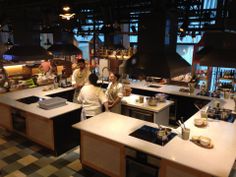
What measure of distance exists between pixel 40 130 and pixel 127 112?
189cm

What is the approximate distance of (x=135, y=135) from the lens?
3.11 metres

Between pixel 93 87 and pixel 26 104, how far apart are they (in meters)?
1.47

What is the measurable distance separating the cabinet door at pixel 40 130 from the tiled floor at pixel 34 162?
249 mm

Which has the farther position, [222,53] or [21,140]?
[21,140]

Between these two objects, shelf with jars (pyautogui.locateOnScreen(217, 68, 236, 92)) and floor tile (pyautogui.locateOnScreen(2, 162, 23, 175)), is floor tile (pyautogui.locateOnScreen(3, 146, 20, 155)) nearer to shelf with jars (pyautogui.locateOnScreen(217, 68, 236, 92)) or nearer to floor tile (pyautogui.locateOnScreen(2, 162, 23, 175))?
floor tile (pyautogui.locateOnScreen(2, 162, 23, 175))

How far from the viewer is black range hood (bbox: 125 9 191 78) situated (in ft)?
7.25

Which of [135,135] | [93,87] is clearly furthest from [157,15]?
[93,87]

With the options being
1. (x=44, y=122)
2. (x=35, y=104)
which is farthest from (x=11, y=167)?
(x=35, y=104)

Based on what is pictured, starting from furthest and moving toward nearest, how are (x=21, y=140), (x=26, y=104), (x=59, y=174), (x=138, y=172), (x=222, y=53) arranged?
(x=21, y=140) < (x=26, y=104) < (x=59, y=174) < (x=138, y=172) < (x=222, y=53)

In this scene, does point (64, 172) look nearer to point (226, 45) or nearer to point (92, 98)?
point (92, 98)

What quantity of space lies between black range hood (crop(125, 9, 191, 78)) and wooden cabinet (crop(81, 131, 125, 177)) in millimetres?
1320

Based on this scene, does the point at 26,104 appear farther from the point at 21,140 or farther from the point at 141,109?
the point at 141,109

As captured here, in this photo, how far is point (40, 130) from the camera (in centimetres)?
416

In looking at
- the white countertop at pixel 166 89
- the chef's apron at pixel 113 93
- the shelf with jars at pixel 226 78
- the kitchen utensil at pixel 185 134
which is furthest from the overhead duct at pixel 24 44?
the shelf with jars at pixel 226 78
